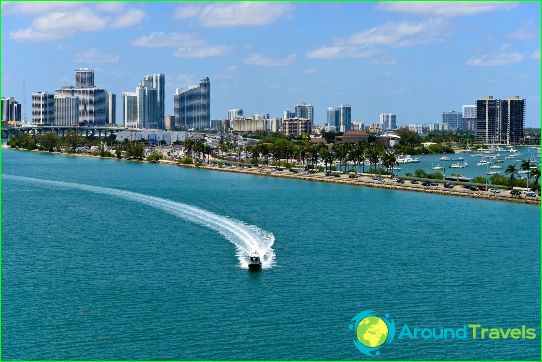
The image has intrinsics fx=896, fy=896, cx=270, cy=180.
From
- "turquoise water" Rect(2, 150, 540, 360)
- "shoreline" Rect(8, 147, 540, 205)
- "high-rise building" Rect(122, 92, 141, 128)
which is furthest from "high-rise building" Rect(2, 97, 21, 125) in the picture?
"turquoise water" Rect(2, 150, 540, 360)

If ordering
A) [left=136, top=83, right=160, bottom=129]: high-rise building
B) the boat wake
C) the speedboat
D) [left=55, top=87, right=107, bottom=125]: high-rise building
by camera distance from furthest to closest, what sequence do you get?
1. [left=136, top=83, right=160, bottom=129]: high-rise building
2. [left=55, top=87, right=107, bottom=125]: high-rise building
3. the boat wake
4. the speedboat

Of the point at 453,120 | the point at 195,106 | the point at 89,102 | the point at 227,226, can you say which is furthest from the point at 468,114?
the point at 227,226

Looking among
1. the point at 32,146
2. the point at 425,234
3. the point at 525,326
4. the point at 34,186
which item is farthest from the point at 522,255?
the point at 32,146

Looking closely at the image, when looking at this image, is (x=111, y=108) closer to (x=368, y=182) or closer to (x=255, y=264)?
(x=368, y=182)

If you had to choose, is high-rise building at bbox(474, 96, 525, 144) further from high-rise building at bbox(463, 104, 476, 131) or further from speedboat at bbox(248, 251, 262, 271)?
speedboat at bbox(248, 251, 262, 271)

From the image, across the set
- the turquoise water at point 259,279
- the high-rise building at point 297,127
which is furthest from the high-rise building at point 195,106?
the turquoise water at point 259,279
